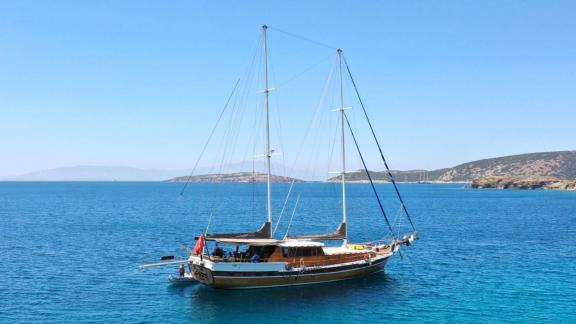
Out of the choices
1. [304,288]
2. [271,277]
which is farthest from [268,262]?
[304,288]

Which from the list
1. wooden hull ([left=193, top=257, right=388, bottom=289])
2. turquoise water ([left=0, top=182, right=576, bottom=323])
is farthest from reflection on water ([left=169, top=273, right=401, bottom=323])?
wooden hull ([left=193, top=257, right=388, bottom=289])

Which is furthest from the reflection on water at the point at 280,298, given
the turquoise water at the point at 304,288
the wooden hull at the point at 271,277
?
the wooden hull at the point at 271,277

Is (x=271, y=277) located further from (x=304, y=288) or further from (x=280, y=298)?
(x=304, y=288)

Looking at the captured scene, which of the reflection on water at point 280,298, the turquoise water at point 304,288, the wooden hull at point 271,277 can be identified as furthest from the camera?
the wooden hull at point 271,277

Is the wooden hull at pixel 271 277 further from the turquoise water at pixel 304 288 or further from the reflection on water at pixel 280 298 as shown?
the turquoise water at pixel 304 288

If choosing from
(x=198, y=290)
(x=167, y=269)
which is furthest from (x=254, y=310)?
(x=167, y=269)

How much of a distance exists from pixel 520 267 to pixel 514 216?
67489mm

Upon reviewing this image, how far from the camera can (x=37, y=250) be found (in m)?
62.5

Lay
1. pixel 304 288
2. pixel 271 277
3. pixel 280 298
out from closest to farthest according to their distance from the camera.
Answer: pixel 280 298 → pixel 271 277 → pixel 304 288

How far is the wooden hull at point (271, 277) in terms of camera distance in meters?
42.4

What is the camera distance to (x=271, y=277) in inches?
1703

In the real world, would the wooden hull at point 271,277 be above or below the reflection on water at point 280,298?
above

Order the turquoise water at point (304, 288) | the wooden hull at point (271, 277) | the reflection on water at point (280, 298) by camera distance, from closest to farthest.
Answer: the turquoise water at point (304, 288) → the reflection on water at point (280, 298) → the wooden hull at point (271, 277)

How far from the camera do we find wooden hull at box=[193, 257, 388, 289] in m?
42.4
